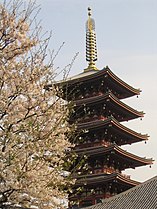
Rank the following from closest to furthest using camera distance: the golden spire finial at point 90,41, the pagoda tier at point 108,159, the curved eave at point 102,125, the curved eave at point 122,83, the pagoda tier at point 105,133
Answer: the pagoda tier at point 108,159, the curved eave at point 102,125, the pagoda tier at point 105,133, the curved eave at point 122,83, the golden spire finial at point 90,41

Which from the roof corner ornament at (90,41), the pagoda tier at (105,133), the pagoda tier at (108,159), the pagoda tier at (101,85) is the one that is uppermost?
the roof corner ornament at (90,41)

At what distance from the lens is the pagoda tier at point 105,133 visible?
3344 centimetres

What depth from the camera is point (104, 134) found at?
34.6 m

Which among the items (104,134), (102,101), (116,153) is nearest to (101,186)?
(116,153)

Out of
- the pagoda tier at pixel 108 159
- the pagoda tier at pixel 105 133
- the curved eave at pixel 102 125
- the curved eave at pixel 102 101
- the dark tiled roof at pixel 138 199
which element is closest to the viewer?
the dark tiled roof at pixel 138 199

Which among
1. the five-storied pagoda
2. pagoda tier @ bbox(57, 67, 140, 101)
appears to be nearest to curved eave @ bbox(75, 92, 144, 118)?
the five-storied pagoda

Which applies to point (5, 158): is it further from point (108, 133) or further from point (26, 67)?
Answer: point (108, 133)

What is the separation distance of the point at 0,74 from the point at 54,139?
2.04 metres

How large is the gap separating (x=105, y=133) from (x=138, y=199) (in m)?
8.65

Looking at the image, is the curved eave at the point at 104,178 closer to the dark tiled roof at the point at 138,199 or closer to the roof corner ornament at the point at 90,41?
the dark tiled roof at the point at 138,199

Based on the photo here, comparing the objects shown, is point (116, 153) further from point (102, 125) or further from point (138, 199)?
point (138, 199)

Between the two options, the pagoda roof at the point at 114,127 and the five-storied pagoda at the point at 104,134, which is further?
the pagoda roof at the point at 114,127

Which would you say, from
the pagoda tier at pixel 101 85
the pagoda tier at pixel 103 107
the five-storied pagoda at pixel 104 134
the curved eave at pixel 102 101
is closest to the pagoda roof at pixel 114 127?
the five-storied pagoda at pixel 104 134

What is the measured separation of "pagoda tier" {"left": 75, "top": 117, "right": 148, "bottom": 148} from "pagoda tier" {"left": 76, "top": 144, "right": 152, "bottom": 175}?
1100 millimetres
